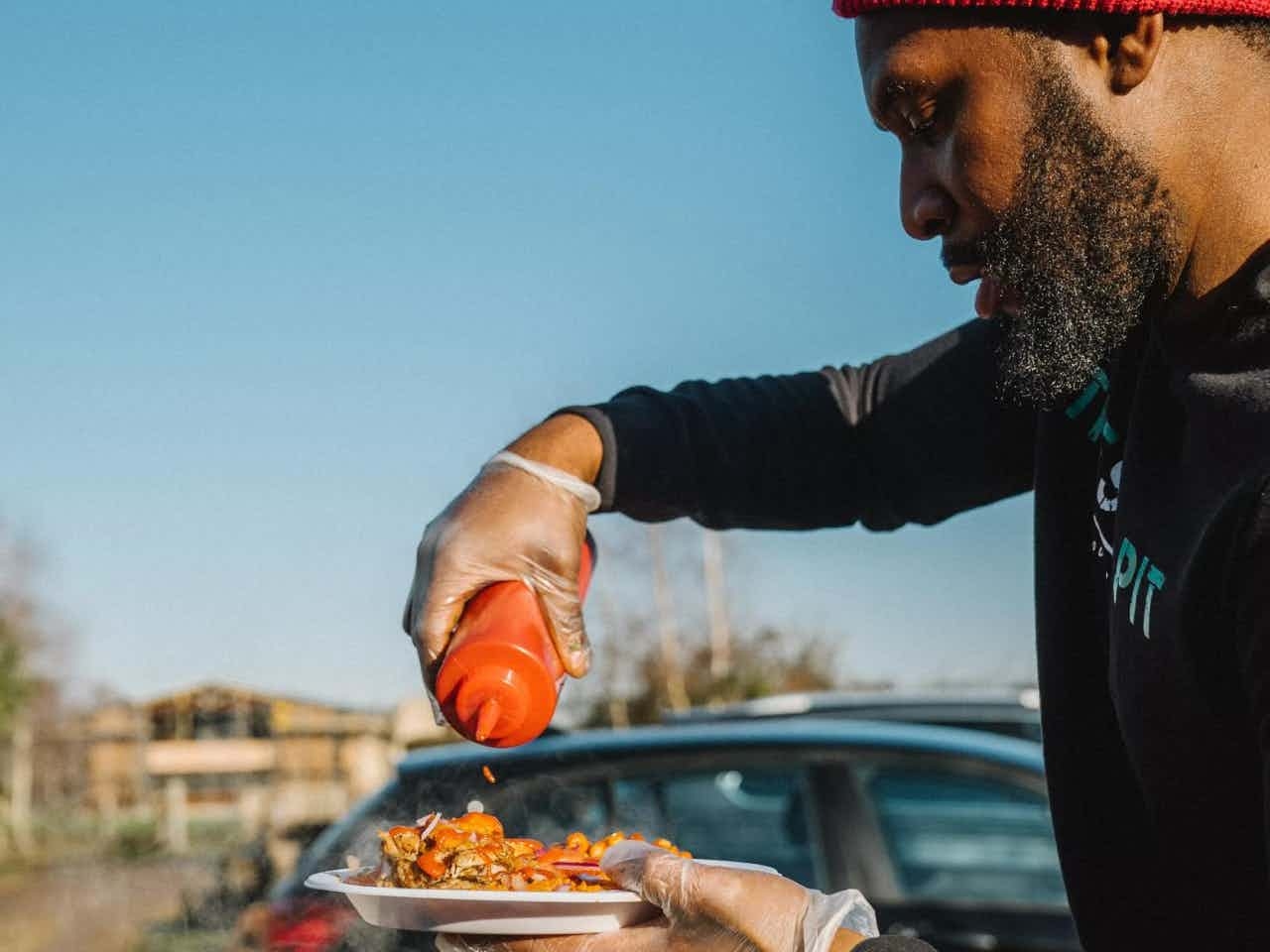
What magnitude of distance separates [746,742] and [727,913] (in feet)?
11.9

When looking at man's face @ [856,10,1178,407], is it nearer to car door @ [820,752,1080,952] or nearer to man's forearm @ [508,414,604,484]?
man's forearm @ [508,414,604,484]

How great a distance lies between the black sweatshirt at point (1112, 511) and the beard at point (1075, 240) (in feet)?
0.30

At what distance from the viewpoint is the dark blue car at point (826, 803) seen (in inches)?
191

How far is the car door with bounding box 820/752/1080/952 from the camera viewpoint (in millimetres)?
4824

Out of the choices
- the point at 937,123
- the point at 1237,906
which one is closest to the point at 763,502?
the point at 937,123

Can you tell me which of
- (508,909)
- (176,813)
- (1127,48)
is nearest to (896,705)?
(508,909)

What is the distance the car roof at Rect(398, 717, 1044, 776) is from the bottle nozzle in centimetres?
315

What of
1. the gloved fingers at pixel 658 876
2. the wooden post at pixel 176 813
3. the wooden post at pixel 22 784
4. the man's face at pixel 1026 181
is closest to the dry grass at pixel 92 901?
the wooden post at pixel 176 813

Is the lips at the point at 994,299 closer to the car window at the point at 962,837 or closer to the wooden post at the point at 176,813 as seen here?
the car window at the point at 962,837

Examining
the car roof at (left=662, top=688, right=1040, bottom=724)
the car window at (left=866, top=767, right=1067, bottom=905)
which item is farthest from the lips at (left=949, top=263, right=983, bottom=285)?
the car roof at (left=662, top=688, right=1040, bottom=724)

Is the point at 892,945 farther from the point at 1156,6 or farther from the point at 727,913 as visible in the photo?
the point at 1156,6

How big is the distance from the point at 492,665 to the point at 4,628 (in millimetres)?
24071

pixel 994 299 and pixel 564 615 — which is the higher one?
pixel 994 299

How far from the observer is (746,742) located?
5148 millimetres
